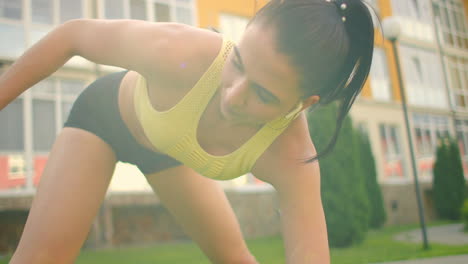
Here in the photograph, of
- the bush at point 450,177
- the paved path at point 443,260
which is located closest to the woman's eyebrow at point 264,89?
the paved path at point 443,260

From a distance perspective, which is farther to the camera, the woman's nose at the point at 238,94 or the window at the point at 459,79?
the window at the point at 459,79

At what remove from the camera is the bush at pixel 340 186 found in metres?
7.33

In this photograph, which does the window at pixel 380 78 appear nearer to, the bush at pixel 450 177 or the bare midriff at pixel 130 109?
the bush at pixel 450 177

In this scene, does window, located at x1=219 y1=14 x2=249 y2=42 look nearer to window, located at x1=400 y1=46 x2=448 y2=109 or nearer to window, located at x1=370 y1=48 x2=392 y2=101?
window, located at x1=370 y1=48 x2=392 y2=101

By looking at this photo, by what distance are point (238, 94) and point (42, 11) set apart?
9390 millimetres

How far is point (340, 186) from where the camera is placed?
293 inches

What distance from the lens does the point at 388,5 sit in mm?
16672

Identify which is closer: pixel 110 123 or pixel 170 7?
pixel 110 123

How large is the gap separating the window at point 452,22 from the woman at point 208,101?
19.2 m

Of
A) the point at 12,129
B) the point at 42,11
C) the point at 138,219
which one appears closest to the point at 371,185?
the point at 138,219

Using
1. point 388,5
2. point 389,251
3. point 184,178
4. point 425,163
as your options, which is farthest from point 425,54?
point 184,178

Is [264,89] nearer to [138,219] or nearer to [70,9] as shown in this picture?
[138,219]

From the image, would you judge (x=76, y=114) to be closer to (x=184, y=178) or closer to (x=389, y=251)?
(x=184, y=178)

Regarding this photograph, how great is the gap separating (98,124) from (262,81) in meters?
0.85
